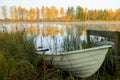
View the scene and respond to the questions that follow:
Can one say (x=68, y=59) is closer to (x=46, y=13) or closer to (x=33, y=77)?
(x=33, y=77)

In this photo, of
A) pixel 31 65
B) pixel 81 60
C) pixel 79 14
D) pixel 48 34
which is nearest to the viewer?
pixel 31 65

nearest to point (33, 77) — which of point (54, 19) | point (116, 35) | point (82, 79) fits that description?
point (82, 79)

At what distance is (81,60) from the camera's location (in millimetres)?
4945

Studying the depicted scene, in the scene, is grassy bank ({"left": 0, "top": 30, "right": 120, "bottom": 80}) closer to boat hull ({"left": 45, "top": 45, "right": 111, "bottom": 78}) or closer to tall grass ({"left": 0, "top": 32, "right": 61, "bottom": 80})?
tall grass ({"left": 0, "top": 32, "right": 61, "bottom": 80})

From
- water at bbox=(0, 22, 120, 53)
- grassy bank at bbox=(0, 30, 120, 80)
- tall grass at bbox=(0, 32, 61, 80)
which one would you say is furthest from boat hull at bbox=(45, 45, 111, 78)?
water at bbox=(0, 22, 120, 53)

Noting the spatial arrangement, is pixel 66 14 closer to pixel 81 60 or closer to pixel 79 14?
pixel 79 14

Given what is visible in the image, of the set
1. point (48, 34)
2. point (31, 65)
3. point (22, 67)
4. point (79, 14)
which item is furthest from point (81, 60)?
point (79, 14)

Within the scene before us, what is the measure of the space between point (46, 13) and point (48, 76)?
8650 centimetres

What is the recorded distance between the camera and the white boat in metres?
4.78

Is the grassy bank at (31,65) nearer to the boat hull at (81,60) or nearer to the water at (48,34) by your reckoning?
the boat hull at (81,60)

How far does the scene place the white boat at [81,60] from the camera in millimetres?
4781

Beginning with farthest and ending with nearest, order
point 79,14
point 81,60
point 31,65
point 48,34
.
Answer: point 79,14 < point 48,34 < point 81,60 < point 31,65

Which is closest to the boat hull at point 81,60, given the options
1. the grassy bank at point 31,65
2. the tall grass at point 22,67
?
the grassy bank at point 31,65

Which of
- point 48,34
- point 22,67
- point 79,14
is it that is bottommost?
point 22,67
